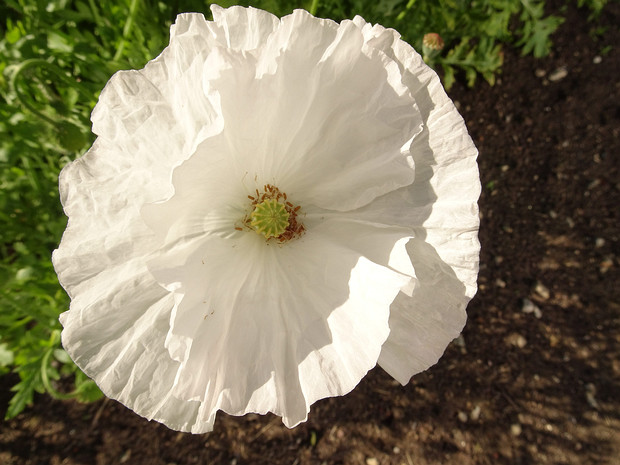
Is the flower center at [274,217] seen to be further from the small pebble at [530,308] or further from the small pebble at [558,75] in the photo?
the small pebble at [558,75]

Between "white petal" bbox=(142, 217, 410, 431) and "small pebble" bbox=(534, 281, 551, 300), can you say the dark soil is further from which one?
"white petal" bbox=(142, 217, 410, 431)

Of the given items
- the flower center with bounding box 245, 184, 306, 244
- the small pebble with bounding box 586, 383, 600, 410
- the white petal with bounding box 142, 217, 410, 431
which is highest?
the flower center with bounding box 245, 184, 306, 244

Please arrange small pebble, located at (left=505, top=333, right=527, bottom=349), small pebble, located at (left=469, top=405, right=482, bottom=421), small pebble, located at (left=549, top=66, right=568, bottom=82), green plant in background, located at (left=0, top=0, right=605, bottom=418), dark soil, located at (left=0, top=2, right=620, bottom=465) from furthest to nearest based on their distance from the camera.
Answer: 1. small pebble, located at (left=549, top=66, right=568, bottom=82)
2. small pebble, located at (left=505, top=333, right=527, bottom=349)
3. small pebble, located at (left=469, top=405, right=482, bottom=421)
4. dark soil, located at (left=0, top=2, right=620, bottom=465)
5. green plant in background, located at (left=0, top=0, right=605, bottom=418)

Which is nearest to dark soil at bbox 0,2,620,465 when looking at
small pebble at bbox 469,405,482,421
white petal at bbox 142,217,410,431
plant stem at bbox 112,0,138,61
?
small pebble at bbox 469,405,482,421

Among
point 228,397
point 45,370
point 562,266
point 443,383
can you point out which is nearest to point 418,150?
point 228,397

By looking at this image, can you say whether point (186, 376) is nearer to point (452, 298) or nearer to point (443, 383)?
point (452, 298)

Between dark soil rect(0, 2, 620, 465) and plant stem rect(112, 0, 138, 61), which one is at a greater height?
plant stem rect(112, 0, 138, 61)

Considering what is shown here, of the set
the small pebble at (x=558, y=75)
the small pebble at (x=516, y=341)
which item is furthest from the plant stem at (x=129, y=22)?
the small pebble at (x=558, y=75)
